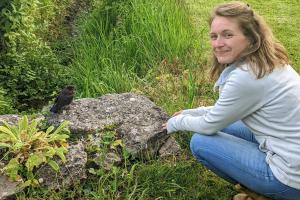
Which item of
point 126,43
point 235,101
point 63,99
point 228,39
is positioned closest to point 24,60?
point 126,43

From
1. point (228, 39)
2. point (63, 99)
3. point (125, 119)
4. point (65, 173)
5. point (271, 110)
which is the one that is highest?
point (228, 39)

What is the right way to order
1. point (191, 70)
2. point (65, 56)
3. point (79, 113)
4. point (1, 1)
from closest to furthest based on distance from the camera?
1. point (79, 113)
2. point (1, 1)
3. point (191, 70)
4. point (65, 56)

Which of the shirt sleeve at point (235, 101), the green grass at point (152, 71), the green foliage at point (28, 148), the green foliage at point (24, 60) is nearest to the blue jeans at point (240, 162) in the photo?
the shirt sleeve at point (235, 101)

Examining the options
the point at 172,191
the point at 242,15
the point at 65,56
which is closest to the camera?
the point at 242,15

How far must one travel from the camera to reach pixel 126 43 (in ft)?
18.0

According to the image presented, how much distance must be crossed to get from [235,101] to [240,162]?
452 millimetres

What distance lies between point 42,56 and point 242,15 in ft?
9.38

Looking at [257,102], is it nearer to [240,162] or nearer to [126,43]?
[240,162]

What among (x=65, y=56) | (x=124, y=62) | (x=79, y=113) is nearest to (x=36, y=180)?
(x=79, y=113)

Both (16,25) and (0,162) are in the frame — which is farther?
(16,25)

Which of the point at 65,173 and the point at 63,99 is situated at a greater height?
the point at 63,99

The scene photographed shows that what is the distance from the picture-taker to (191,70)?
16.4 ft

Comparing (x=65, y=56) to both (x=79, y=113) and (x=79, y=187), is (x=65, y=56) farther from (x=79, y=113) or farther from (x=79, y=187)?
(x=79, y=187)

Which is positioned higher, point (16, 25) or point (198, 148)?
point (16, 25)
